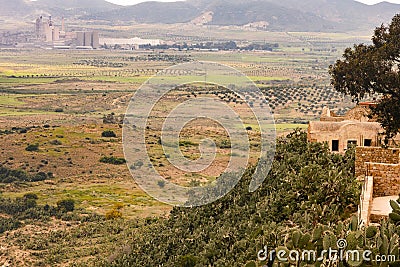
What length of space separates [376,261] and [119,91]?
96.0 metres

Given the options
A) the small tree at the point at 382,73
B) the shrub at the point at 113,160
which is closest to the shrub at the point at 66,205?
the shrub at the point at 113,160

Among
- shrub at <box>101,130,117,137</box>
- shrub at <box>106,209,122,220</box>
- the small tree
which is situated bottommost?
shrub at <box>106,209,122,220</box>

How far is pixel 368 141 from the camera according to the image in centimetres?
2103

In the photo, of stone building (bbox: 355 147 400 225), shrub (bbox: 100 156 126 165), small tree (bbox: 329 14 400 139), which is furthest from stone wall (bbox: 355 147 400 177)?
shrub (bbox: 100 156 126 165)

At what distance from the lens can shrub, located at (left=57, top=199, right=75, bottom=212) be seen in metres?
40.2

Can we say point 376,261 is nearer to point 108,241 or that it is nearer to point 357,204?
point 357,204

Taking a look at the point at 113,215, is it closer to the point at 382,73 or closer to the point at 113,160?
the point at 113,160

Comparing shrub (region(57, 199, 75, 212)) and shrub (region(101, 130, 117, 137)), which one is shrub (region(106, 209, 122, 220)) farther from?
shrub (region(101, 130, 117, 137))

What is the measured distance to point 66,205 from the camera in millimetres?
40594

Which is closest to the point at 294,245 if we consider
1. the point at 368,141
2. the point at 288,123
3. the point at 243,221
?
the point at 243,221

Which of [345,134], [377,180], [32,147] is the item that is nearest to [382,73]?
[345,134]

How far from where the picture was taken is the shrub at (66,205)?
40188 mm

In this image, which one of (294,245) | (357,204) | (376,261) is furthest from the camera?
(357,204)

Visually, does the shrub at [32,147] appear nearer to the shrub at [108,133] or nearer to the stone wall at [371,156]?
the shrub at [108,133]
